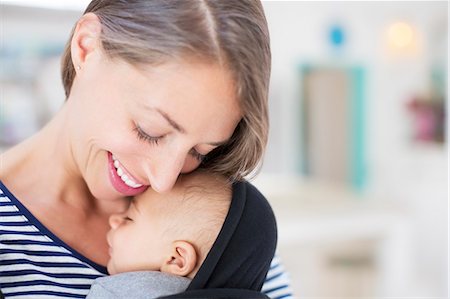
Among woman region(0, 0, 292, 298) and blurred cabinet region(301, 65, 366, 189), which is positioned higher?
woman region(0, 0, 292, 298)

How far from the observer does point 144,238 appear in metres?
0.97

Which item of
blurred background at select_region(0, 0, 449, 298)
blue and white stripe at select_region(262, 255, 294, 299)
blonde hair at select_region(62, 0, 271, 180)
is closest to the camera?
blonde hair at select_region(62, 0, 271, 180)

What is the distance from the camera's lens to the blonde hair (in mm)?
812

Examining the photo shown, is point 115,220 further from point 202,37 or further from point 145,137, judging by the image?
point 202,37

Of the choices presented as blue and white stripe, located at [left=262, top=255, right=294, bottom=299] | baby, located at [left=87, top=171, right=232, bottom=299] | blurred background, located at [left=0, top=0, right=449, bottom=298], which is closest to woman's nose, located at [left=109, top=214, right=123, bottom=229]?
baby, located at [left=87, top=171, right=232, bottom=299]

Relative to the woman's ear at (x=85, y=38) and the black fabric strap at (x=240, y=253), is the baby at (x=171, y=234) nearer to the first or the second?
the black fabric strap at (x=240, y=253)

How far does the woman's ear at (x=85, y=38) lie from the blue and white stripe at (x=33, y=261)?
0.74ft

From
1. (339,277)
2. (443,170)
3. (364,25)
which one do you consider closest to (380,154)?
(443,170)

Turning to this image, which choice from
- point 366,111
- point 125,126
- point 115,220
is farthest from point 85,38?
point 366,111

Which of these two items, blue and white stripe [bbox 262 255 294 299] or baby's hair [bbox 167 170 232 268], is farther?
blue and white stripe [bbox 262 255 294 299]

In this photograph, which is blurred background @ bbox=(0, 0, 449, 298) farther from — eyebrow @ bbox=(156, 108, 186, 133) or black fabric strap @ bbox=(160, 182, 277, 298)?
eyebrow @ bbox=(156, 108, 186, 133)

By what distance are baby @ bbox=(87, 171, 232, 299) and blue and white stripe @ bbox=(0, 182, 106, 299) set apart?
46 millimetres

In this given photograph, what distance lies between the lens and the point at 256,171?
1.04m

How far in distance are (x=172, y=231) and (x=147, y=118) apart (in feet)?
0.69
